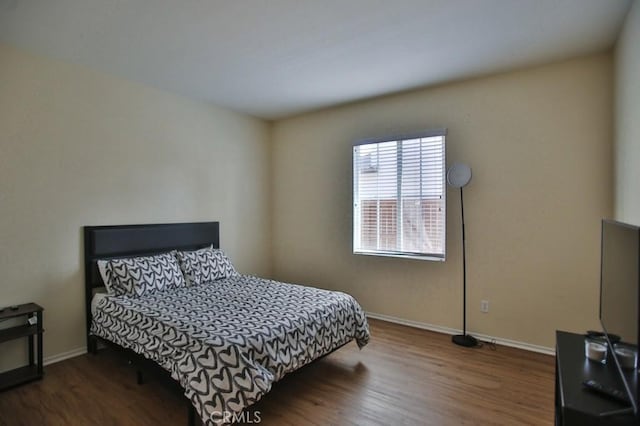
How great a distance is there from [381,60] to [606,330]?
2.45m

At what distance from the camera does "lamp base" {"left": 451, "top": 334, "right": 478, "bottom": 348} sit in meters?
3.17

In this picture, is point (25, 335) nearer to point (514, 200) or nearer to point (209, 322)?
point (209, 322)

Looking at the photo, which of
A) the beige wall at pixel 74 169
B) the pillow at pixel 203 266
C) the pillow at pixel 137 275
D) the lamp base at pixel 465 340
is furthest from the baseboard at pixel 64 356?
the lamp base at pixel 465 340

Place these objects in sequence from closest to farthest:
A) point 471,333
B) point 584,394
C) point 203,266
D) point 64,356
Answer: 1. point 584,394
2. point 64,356
3. point 471,333
4. point 203,266

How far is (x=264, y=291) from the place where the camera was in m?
3.13

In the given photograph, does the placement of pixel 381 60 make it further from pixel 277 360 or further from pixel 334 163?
pixel 277 360

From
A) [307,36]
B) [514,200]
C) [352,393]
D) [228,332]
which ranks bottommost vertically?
[352,393]

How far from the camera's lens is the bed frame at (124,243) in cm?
305

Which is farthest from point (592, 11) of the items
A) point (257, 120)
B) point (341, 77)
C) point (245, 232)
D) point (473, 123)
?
point (245, 232)

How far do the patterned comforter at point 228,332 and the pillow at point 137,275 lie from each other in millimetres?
116

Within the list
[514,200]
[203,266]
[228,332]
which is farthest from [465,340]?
[203,266]

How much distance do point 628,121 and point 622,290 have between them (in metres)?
1.65

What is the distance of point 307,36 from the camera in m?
2.51

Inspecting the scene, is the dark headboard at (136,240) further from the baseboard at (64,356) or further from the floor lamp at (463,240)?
the floor lamp at (463,240)
